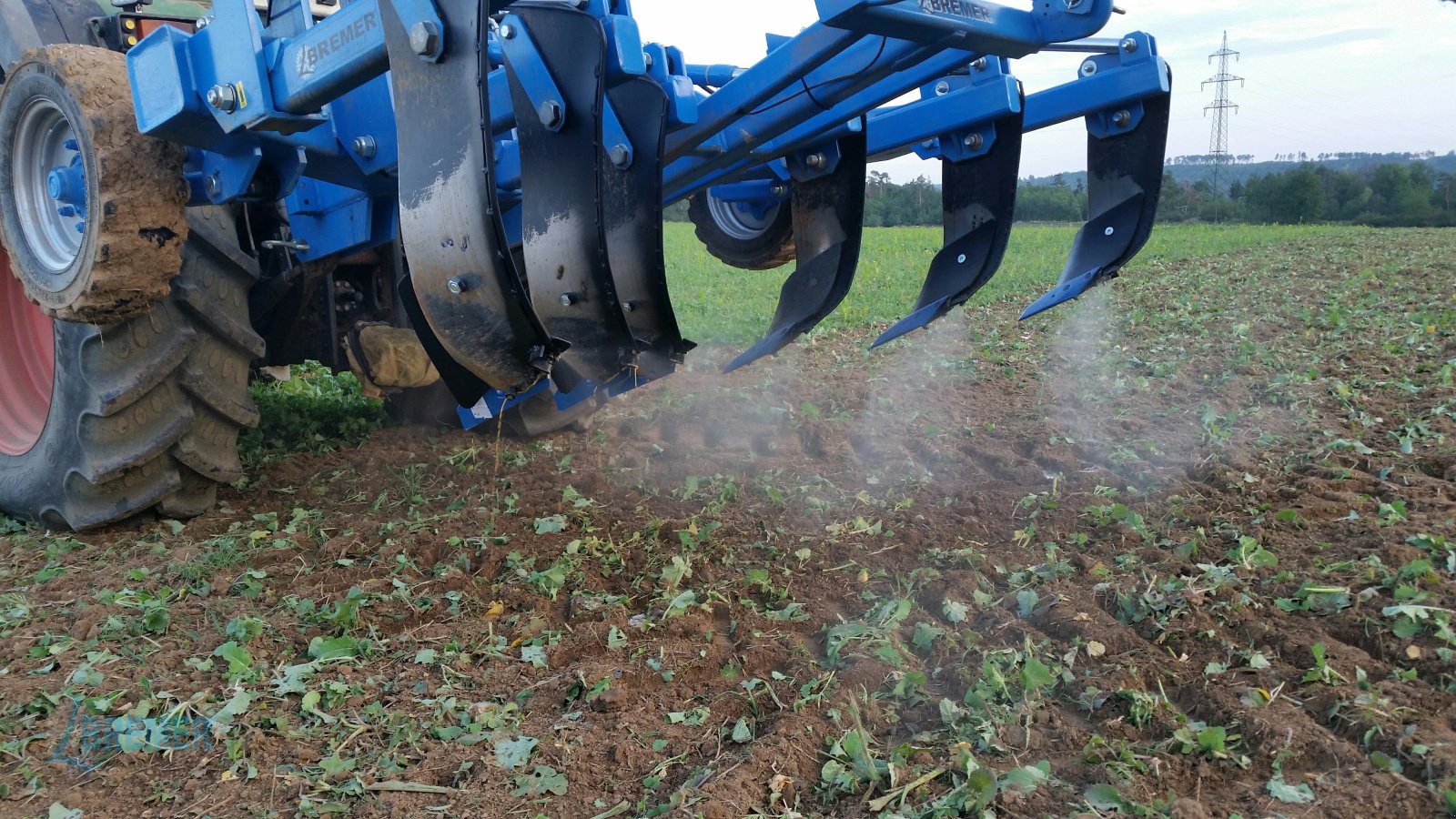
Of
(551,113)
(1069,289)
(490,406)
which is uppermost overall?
(551,113)

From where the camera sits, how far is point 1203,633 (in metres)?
2.74

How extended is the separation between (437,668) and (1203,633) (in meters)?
2.04

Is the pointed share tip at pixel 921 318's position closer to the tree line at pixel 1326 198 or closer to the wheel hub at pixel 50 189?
the wheel hub at pixel 50 189

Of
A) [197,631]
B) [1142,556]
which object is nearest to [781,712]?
[1142,556]

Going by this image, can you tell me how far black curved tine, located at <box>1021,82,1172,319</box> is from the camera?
12.6 feet

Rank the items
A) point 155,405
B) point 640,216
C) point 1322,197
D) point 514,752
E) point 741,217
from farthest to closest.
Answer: point 1322,197, point 741,217, point 155,405, point 640,216, point 514,752

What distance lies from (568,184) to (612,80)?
0.96ft

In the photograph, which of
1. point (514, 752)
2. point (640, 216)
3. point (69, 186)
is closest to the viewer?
point (514, 752)

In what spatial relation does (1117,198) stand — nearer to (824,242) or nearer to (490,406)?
(824,242)

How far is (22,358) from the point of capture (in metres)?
4.51

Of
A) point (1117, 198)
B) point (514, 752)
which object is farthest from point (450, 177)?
point (1117, 198)

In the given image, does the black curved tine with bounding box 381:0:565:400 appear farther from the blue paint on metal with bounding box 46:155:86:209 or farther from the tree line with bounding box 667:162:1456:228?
the tree line with bounding box 667:162:1456:228

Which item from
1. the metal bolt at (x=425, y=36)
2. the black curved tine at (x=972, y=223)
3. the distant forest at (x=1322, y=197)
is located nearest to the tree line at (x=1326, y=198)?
the distant forest at (x=1322, y=197)

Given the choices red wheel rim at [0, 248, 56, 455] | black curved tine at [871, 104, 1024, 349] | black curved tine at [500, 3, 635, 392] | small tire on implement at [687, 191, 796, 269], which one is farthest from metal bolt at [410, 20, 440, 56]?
red wheel rim at [0, 248, 56, 455]
